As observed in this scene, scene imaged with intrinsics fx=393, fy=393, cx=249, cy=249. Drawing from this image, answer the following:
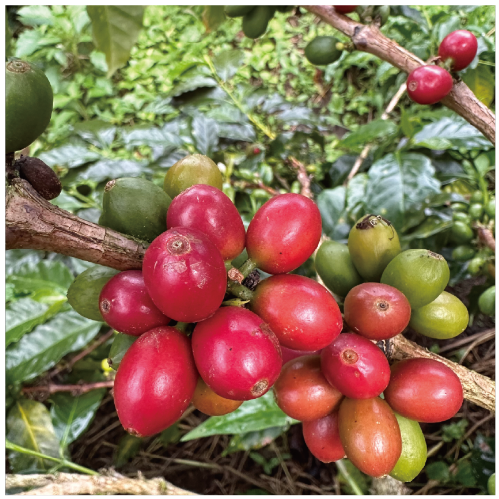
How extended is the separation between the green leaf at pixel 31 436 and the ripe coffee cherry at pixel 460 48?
8.35ft

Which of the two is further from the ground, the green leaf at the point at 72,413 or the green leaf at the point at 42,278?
the green leaf at the point at 42,278

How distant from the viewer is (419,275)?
0.85 metres

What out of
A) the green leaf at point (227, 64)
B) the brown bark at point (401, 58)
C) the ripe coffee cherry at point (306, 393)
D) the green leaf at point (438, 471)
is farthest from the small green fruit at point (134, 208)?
the green leaf at point (438, 471)

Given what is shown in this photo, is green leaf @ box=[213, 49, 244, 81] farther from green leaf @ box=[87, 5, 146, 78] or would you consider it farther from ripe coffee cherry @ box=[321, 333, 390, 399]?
ripe coffee cherry @ box=[321, 333, 390, 399]

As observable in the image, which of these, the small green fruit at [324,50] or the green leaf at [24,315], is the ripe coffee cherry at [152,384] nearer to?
the green leaf at [24,315]

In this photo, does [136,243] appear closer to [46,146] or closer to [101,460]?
[101,460]

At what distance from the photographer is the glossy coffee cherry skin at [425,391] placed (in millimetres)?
806

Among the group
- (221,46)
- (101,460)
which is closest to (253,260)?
(101,460)

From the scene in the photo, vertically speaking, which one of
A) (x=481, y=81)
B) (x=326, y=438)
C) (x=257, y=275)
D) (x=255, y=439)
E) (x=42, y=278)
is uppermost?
(x=481, y=81)

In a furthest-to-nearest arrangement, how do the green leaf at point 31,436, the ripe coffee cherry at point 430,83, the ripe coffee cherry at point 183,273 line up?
the green leaf at point 31,436, the ripe coffee cherry at point 430,83, the ripe coffee cherry at point 183,273

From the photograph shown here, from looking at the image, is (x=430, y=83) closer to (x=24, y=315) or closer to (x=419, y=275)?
(x=419, y=275)

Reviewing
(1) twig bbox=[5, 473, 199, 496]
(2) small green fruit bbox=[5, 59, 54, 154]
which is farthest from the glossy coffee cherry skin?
(1) twig bbox=[5, 473, 199, 496]

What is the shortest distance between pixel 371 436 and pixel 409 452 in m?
0.16

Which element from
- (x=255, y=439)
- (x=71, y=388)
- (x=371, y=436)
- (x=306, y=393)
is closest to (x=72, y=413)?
(x=71, y=388)
